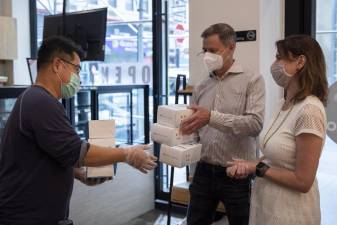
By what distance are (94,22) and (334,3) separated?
1.85 metres

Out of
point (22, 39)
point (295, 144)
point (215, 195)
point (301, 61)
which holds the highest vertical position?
point (22, 39)

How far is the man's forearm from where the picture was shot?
170cm

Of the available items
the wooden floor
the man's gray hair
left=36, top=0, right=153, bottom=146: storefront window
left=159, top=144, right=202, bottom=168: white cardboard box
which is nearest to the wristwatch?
left=159, top=144, right=202, bottom=168: white cardboard box

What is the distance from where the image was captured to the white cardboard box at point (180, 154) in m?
1.97

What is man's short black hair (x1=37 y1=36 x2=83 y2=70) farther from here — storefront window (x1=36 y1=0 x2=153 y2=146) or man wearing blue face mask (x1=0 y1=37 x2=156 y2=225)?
storefront window (x1=36 y1=0 x2=153 y2=146)

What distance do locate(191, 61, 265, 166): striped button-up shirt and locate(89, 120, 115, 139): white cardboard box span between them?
1.70 feet

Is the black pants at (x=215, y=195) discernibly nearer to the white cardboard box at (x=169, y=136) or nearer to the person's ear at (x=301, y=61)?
the white cardboard box at (x=169, y=136)

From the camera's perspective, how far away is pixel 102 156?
5.67ft

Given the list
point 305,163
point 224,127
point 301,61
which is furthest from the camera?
point 224,127

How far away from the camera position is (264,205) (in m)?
1.71

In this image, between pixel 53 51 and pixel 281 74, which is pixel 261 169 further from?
pixel 53 51

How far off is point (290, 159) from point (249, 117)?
1.70ft

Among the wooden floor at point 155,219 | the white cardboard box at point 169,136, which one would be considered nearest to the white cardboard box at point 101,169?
the white cardboard box at point 169,136

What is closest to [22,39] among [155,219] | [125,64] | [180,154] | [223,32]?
[125,64]
